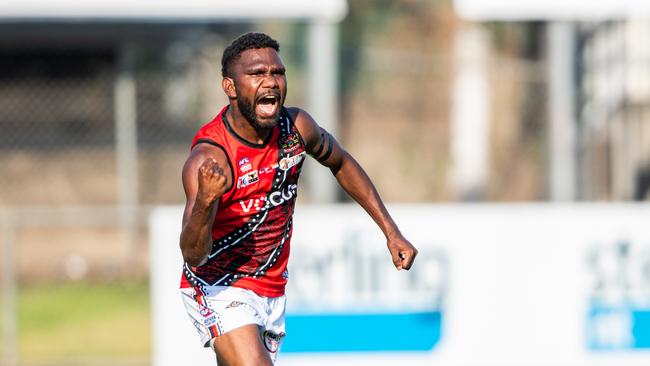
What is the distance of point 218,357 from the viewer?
5.30 meters

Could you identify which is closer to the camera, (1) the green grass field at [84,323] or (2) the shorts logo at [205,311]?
(2) the shorts logo at [205,311]

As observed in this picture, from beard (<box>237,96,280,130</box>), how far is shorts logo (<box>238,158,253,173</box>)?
0.52ft

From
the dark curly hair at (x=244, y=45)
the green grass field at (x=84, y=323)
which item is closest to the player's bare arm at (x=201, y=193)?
the dark curly hair at (x=244, y=45)

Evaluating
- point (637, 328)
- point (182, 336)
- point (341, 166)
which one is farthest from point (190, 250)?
point (637, 328)

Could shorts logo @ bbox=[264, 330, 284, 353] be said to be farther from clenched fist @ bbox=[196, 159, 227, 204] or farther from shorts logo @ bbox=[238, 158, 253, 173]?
clenched fist @ bbox=[196, 159, 227, 204]

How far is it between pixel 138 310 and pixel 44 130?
3071mm

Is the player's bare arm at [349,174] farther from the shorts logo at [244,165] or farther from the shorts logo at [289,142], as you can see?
the shorts logo at [244,165]

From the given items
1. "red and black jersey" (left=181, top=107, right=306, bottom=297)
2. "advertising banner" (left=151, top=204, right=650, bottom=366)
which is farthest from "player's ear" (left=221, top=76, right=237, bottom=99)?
"advertising banner" (left=151, top=204, right=650, bottom=366)

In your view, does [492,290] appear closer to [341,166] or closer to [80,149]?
[341,166]

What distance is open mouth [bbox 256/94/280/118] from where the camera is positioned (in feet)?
16.1

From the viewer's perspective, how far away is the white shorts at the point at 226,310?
5223 millimetres

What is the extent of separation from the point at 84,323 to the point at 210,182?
7870 mm

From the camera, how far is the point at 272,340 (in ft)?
18.0

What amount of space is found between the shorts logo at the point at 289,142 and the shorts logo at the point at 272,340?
866 millimetres
